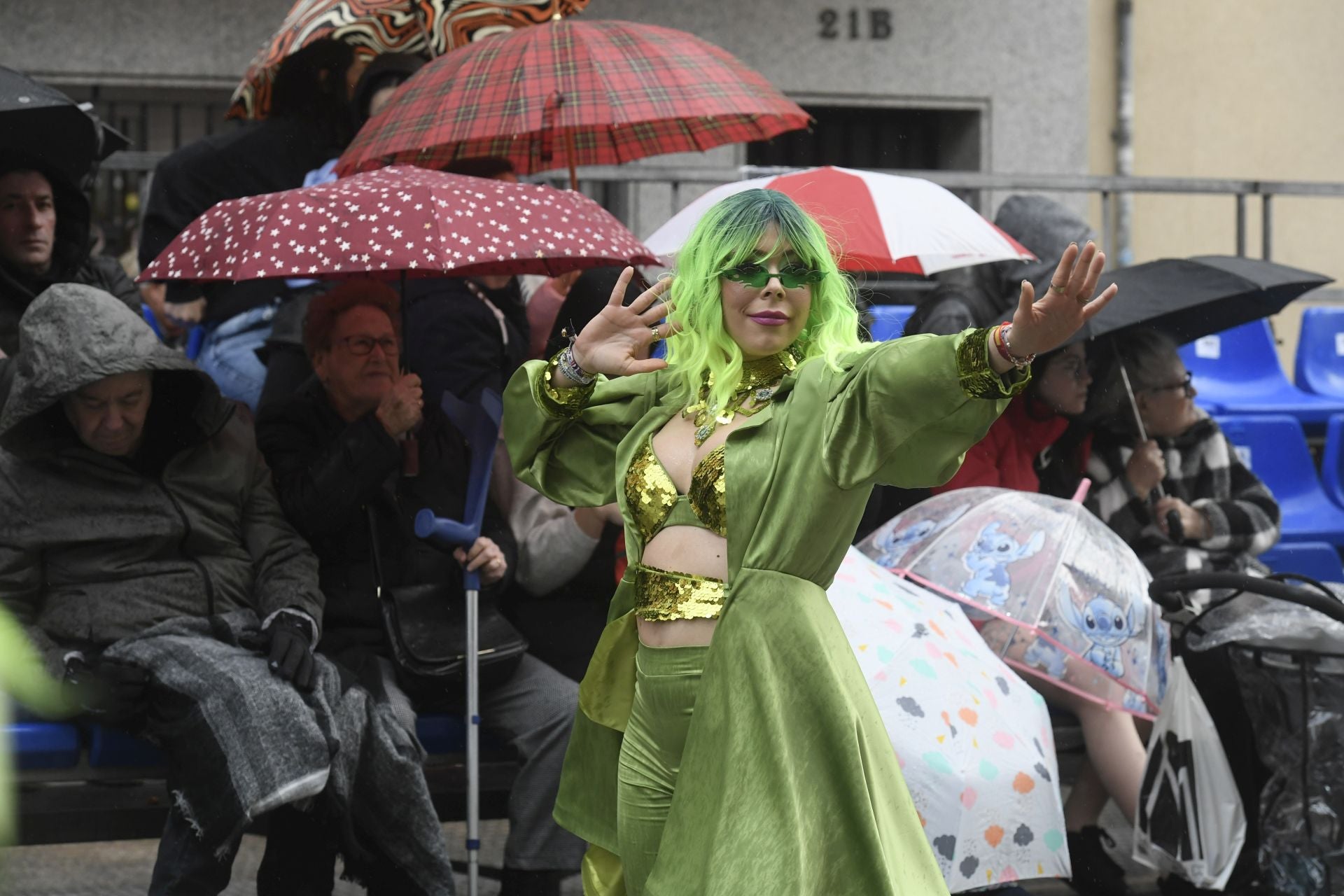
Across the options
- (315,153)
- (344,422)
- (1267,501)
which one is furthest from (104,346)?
(1267,501)

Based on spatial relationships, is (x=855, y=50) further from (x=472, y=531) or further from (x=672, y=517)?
(x=672, y=517)

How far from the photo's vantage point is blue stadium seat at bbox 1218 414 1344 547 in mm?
7688

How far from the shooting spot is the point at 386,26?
6.30 m

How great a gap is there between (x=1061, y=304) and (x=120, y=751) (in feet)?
9.18

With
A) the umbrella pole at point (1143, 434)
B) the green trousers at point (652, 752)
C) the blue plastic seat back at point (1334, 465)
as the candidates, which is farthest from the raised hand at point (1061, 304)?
the blue plastic seat back at point (1334, 465)

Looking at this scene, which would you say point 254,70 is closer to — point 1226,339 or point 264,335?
point 264,335

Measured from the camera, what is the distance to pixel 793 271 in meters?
3.50

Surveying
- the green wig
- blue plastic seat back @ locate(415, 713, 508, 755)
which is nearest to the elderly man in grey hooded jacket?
blue plastic seat back @ locate(415, 713, 508, 755)

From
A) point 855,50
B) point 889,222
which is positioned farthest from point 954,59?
point 889,222

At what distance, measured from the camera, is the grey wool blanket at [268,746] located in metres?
4.26

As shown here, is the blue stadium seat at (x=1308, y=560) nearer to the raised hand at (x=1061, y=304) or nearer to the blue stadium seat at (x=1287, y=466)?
the blue stadium seat at (x=1287, y=466)

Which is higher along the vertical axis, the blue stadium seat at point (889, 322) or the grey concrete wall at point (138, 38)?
the grey concrete wall at point (138, 38)

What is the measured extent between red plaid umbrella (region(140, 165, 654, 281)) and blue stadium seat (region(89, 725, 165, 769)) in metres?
1.16

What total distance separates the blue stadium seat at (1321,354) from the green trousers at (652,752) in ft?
19.5
